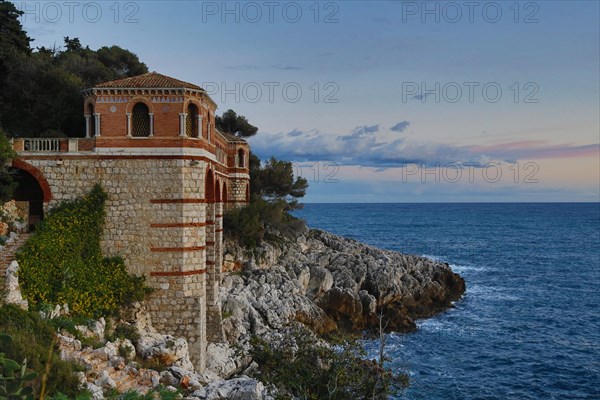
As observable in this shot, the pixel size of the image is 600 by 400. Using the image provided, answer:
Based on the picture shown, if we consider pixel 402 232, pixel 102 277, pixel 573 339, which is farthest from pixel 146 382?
pixel 402 232

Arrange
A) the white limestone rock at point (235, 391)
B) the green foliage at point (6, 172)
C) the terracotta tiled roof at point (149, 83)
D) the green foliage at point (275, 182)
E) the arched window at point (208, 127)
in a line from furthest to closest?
1. the green foliage at point (275, 182)
2. the arched window at point (208, 127)
3. the terracotta tiled roof at point (149, 83)
4. the green foliage at point (6, 172)
5. the white limestone rock at point (235, 391)

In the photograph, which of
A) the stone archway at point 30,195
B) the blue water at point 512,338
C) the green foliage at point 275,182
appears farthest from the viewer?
the green foliage at point 275,182

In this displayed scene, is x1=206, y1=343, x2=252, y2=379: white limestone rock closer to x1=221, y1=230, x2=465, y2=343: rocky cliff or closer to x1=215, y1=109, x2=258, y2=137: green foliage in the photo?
x1=221, y1=230, x2=465, y2=343: rocky cliff

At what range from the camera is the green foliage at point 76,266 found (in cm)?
1881

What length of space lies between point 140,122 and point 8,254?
7163mm

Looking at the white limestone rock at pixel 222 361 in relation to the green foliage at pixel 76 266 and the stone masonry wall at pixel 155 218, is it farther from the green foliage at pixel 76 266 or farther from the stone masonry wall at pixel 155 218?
the green foliage at pixel 76 266

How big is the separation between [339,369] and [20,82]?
26421 mm

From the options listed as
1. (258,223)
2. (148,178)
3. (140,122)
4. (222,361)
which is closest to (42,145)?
(140,122)

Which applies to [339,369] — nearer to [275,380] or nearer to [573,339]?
[275,380]

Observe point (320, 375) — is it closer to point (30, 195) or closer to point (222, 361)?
point (222, 361)

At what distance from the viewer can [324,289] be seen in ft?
121

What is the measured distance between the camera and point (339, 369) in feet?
50.8

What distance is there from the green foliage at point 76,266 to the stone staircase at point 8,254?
425 millimetres

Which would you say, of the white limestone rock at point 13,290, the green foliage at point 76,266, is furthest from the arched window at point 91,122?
the white limestone rock at point 13,290
